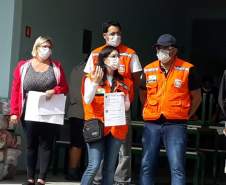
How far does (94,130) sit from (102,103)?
1.02ft

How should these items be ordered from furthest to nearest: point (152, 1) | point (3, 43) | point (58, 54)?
point (152, 1) → point (58, 54) → point (3, 43)

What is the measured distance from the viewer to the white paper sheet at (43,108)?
279 inches

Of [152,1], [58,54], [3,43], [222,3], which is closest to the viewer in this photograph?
[3,43]

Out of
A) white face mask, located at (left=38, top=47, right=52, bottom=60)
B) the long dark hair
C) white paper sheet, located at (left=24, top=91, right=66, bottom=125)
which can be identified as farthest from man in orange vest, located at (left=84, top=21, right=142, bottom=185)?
white paper sheet, located at (left=24, top=91, right=66, bottom=125)

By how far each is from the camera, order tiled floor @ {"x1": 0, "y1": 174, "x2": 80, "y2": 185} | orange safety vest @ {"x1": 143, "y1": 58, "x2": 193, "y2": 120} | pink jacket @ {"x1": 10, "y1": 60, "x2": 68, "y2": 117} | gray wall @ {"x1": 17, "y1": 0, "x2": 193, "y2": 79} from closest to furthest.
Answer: orange safety vest @ {"x1": 143, "y1": 58, "x2": 193, "y2": 120} < pink jacket @ {"x1": 10, "y1": 60, "x2": 68, "y2": 117} < tiled floor @ {"x1": 0, "y1": 174, "x2": 80, "y2": 185} < gray wall @ {"x1": 17, "y1": 0, "x2": 193, "y2": 79}

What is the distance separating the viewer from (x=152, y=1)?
13594 mm

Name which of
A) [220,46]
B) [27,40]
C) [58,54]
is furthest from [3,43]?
[220,46]

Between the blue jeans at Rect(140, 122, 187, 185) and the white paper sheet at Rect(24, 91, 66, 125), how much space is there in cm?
129

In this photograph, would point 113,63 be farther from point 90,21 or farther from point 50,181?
point 90,21

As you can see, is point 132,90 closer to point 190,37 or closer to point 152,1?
point 152,1

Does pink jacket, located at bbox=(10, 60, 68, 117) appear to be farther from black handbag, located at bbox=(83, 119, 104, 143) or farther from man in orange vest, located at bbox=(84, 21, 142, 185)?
black handbag, located at bbox=(83, 119, 104, 143)

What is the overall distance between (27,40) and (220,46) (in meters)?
8.82

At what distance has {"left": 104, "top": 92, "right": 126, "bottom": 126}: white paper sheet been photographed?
19.6 ft

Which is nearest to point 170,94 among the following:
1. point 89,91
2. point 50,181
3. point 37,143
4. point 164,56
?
point 164,56
